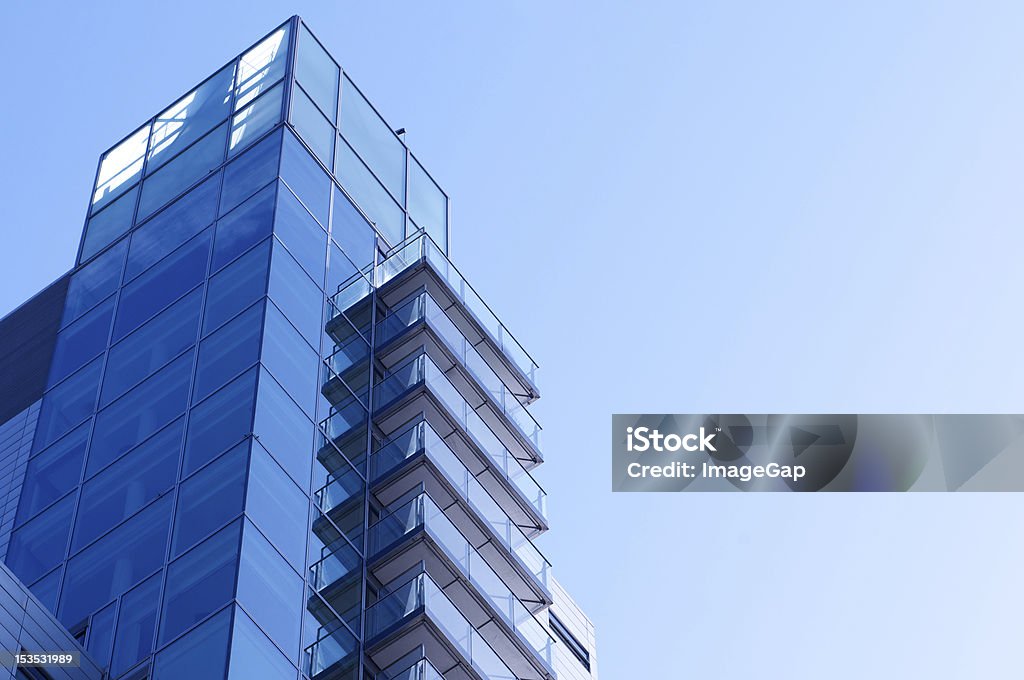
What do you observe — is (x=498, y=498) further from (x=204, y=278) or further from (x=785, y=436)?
(x=785, y=436)

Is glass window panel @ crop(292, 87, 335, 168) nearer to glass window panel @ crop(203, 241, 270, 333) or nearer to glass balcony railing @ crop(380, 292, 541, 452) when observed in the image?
glass balcony railing @ crop(380, 292, 541, 452)

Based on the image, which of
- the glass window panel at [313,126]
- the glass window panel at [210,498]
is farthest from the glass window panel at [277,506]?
the glass window panel at [313,126]

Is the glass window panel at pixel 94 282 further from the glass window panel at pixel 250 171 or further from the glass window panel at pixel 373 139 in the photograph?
the glass window panel at pixel 373 139

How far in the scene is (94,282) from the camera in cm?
3609

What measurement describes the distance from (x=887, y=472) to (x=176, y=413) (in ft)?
53.6

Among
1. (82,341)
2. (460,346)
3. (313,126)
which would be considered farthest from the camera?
(313,126)

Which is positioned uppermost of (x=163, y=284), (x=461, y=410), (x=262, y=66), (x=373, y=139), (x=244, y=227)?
(x=262, y=66)

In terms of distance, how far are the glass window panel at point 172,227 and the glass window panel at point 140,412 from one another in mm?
4239

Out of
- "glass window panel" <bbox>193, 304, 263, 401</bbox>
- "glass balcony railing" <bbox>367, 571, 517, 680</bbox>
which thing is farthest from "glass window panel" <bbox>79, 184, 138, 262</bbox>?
"glass balcony railing" <bbox>367, 571, 517, 680</bbox>

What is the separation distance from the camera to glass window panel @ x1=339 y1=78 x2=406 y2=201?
129ft

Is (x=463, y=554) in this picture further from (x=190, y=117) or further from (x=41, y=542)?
(x=190, y=117)

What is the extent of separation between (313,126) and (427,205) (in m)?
5.33

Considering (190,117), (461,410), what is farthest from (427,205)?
(461,410)

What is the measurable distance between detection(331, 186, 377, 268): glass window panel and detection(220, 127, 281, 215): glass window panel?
179 centimetres
